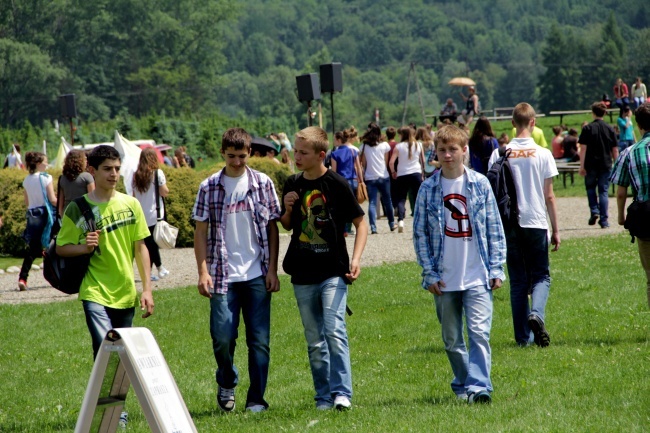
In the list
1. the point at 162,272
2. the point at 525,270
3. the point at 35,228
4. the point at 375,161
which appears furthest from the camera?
the point at 375,161

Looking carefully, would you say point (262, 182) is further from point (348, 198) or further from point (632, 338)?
point (632, 338)

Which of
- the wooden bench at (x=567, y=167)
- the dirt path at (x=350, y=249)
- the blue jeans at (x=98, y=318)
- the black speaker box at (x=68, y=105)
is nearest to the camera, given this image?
the blue jeans at (x=98, y=318)

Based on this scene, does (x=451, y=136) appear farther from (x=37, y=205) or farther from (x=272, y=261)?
(x=37, y=205)

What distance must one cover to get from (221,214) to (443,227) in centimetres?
137

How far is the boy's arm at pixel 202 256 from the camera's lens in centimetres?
643

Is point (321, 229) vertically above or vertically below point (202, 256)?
above

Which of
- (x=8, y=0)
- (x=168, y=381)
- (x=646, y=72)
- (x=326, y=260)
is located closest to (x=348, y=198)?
(x=326, y=260)

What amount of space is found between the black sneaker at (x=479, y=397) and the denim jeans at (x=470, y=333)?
0.08 feet

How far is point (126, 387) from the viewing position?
516cm

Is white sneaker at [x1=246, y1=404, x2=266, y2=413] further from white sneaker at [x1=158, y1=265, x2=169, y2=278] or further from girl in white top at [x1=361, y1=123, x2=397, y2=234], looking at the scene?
girl in white top at [x1=361, y1=123, x2=397, y2=234]

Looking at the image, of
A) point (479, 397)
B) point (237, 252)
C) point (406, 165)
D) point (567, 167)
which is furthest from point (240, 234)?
point (567, 167)

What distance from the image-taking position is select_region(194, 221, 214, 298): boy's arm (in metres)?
6.43

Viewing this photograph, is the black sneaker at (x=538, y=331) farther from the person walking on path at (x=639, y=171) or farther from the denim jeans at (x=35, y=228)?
the denim jeans at (x=35, y=228)

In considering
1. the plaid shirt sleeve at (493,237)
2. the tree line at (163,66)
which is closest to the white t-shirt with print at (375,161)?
the plaid shirt sleeve at (493,237)
